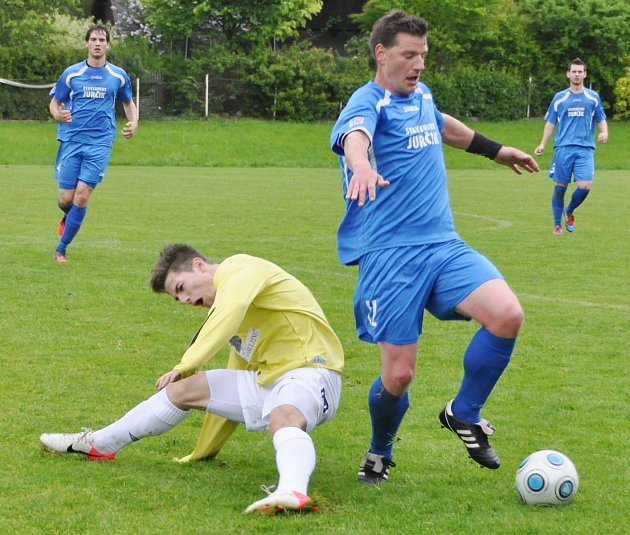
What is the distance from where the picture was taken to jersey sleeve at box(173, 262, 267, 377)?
4.55 m

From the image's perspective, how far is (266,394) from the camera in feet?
16.4

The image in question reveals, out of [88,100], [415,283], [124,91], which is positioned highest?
[415,283]

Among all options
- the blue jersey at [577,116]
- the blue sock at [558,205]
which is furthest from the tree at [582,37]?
the blue sock at [558,205]

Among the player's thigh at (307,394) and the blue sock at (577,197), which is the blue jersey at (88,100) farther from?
the player's thigh at (307,394)

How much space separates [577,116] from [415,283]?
12.4 m

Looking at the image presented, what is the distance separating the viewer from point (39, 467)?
511 centimetres

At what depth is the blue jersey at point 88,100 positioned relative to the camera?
40.6 ft

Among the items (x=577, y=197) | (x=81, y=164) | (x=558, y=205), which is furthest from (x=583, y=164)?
(x=81, y=164)

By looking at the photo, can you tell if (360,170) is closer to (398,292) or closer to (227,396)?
(398,292)

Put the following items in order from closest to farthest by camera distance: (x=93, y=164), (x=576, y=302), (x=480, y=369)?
1. (x=480, y=369)
2. (x=576, y=302)
3. (x=93, y=164)

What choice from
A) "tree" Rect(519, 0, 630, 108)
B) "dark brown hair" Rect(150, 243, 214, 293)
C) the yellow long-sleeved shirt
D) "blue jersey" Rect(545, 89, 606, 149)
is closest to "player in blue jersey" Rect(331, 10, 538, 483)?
the yellow long-sleeved shirt

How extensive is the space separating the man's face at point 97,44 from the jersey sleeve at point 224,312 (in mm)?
7609

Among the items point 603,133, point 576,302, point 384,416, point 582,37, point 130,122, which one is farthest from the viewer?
point 582,37

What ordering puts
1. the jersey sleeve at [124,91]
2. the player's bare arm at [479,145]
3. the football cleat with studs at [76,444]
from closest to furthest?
the football cleat with studs at [76,444]
the player's bare arm at [479,145]
the jersey sleeve at [124,91]
